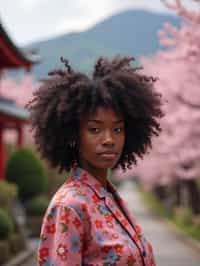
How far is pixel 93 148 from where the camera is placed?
342cm

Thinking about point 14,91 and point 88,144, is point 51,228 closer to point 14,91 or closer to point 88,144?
point 88,144

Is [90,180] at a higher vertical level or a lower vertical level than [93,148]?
lower

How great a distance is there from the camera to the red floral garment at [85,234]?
3.10 metres

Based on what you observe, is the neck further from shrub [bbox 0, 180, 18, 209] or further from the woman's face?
shrub [bbox 0, 180, 18, 209]

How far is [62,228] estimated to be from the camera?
3096mm

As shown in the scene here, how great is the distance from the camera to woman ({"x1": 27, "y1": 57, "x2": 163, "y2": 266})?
3.13 meters

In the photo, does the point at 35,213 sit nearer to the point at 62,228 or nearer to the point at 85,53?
the point at 62,228

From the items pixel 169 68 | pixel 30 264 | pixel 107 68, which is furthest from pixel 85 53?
pixel 107 68

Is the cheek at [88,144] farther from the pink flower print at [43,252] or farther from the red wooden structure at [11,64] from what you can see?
the red wooden structure at [11,64]

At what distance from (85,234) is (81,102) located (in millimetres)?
571

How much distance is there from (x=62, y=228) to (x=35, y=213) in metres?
24.2

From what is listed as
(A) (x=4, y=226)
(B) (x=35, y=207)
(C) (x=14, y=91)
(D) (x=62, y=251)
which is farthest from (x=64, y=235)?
(C) (x=14, y=91)

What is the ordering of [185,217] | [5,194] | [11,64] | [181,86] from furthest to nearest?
[185,217]
[181,86]
[11,64]
[5,194]

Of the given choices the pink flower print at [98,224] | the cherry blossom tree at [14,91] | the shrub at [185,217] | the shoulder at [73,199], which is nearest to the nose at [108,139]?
the shoulder at [73,199]
